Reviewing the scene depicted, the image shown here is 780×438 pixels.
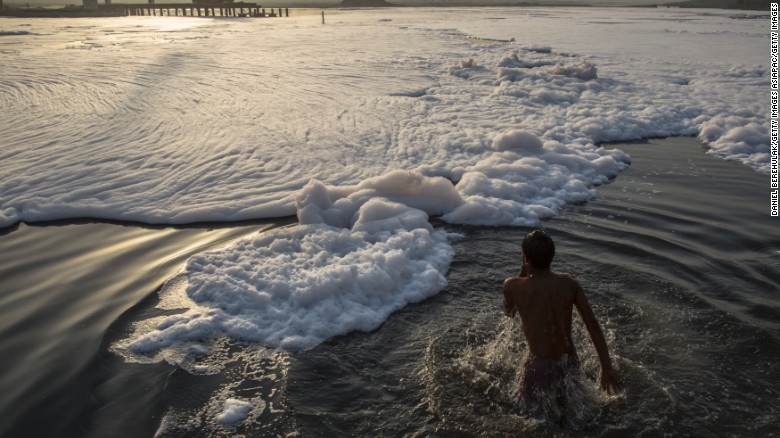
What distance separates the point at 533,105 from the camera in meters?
13.6

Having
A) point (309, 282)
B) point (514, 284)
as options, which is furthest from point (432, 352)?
point (309, 282)

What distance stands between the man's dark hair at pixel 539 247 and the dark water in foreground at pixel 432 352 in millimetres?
1008

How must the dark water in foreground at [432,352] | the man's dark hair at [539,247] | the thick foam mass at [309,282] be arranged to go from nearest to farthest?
the man's dark hair at [539,247] < the dark water in foreground at [432,352] < the thick foam mass at [309,282]

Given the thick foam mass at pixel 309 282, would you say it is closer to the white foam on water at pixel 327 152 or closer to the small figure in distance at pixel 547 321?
the white foam on water at pixel 327 152

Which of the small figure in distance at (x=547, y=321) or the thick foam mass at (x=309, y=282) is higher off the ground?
the small figure in distance at (x=547, y=321)

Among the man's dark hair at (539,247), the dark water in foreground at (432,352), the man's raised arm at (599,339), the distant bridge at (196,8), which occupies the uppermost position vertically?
the distant bridge at (196,8)

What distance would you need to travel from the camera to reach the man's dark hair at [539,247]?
11.1 feet

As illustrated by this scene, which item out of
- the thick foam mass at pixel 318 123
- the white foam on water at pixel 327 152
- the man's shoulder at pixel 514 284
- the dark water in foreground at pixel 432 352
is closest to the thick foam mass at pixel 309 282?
the white foam on water at pixel 327 152

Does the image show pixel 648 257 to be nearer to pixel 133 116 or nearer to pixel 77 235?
pixel 77 235

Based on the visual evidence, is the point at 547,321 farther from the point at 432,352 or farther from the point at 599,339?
the point at 432,352

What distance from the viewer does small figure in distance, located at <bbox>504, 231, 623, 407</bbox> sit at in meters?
3.47

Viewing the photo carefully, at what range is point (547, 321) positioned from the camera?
3559 millimetres

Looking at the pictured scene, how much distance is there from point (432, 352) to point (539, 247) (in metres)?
1.43

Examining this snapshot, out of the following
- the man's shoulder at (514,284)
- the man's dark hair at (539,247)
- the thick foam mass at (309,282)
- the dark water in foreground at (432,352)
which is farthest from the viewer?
the thick foam mass at (309,282)
